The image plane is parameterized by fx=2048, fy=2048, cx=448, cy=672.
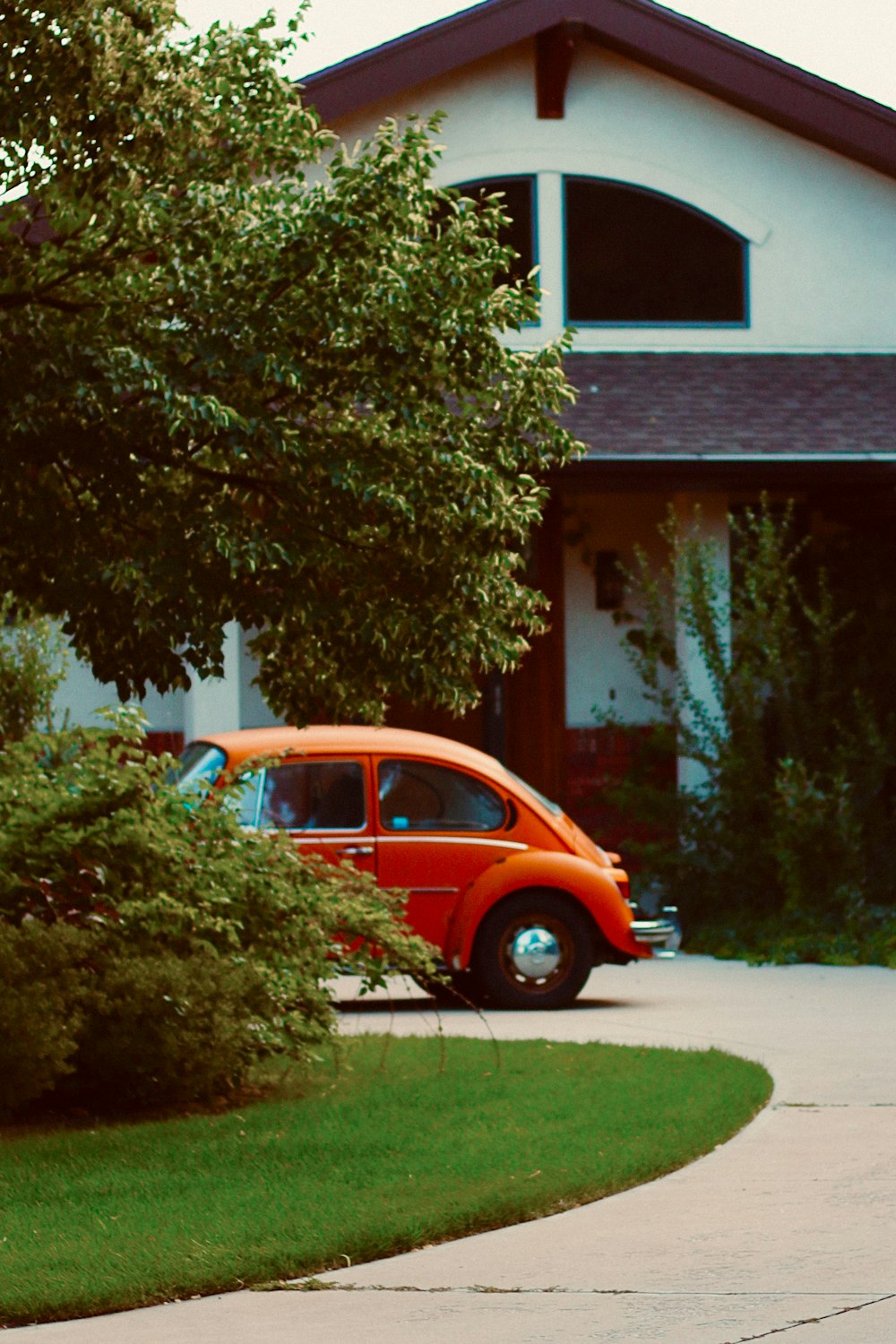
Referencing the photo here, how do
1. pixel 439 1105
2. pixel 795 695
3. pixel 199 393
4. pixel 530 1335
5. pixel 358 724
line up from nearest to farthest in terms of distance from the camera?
pixel 530 1335 < pixel 199 393 < pixel 439 1105 < pixel 358 724 < pixel 795 695

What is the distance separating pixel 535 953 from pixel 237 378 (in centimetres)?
516

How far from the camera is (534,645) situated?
18.2 m

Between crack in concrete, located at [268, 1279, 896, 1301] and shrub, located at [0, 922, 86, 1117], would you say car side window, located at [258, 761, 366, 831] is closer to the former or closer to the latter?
shrub, located at [0, 922, 86, 1117]

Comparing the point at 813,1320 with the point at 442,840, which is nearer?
the point at 813,1320

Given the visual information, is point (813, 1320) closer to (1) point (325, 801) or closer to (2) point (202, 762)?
(1) point (325, 801)

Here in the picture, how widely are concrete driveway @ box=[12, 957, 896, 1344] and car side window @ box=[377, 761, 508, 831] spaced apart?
400cm

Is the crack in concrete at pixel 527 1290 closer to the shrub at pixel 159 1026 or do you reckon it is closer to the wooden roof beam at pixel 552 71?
the shrub at pixel 159 1026

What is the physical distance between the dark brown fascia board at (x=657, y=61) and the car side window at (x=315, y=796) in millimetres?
7326

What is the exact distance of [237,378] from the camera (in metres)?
8.33

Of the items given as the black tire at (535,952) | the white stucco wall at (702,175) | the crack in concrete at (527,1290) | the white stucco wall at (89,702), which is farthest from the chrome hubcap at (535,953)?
the white stucco wall at (702,175)

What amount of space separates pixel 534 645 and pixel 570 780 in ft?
4.35

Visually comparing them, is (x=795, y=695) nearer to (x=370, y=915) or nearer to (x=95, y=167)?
(x=370, y=915)

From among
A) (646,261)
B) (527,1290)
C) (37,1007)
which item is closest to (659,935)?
(37,1007)

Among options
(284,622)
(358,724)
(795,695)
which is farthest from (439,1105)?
(795,695)
